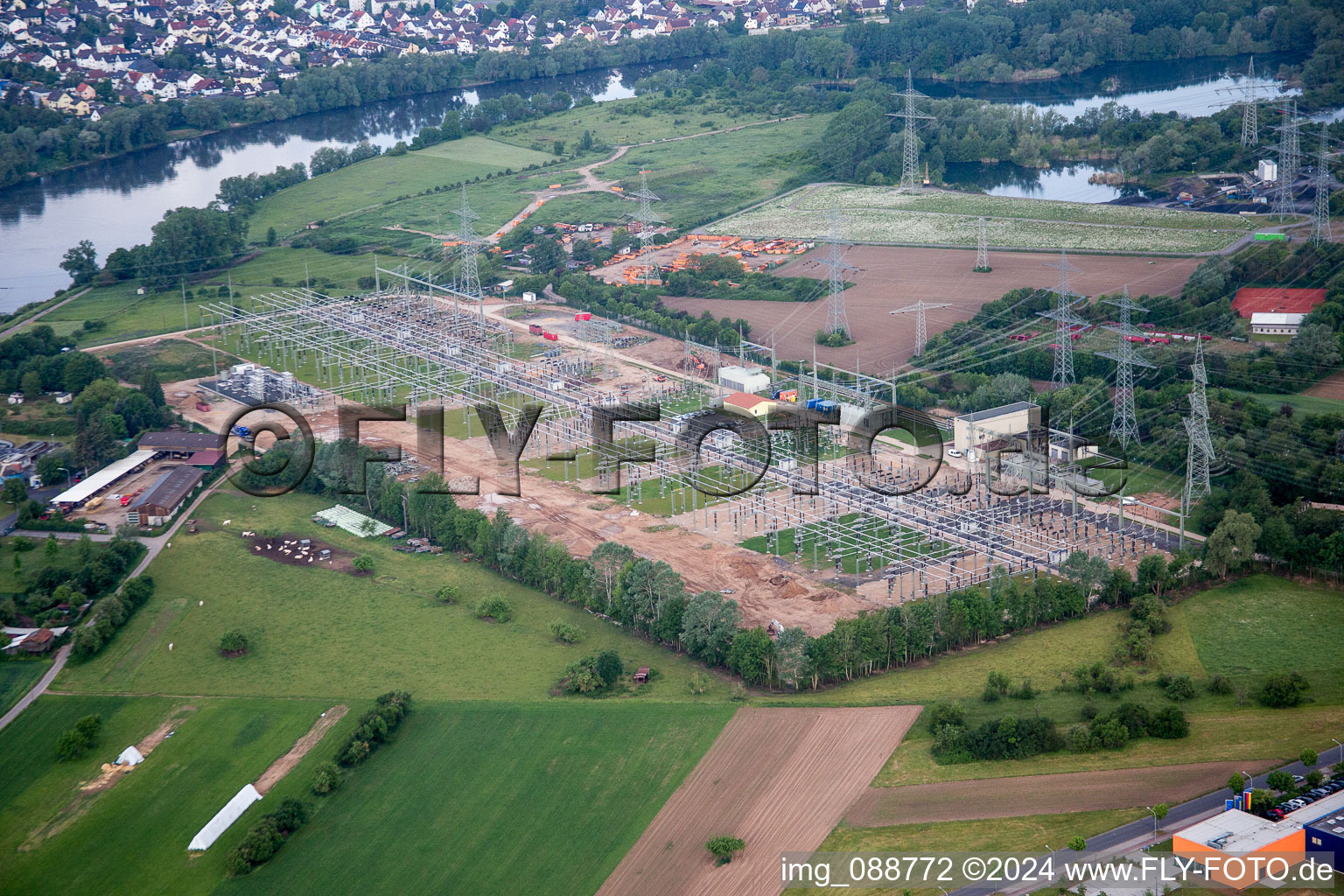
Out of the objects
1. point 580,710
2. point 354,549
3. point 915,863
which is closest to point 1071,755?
point 915,863

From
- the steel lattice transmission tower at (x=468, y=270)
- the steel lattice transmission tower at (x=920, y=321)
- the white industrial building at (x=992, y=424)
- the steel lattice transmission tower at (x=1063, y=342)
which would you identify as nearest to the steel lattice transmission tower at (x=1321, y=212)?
the steel lattice transmission tower at (x=1063, y=342)

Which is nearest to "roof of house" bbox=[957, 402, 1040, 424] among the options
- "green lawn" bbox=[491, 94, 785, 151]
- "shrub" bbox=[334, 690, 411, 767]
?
"shrub" bbox=[334, 690, 411, 767]

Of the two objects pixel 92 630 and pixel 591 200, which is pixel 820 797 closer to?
pixel 92 630

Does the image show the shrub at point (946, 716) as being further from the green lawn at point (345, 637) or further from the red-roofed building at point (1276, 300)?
the red-roofed building at point (1276, 300)

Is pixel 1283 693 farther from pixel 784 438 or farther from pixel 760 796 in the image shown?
pixel 784 438

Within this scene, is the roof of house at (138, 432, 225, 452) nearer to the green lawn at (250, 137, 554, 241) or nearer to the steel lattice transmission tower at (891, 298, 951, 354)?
the steel lattice transmission tower at (891, 298, 951, 354)

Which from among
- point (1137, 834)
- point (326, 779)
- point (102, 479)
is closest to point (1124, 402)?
point (1137, 834)
